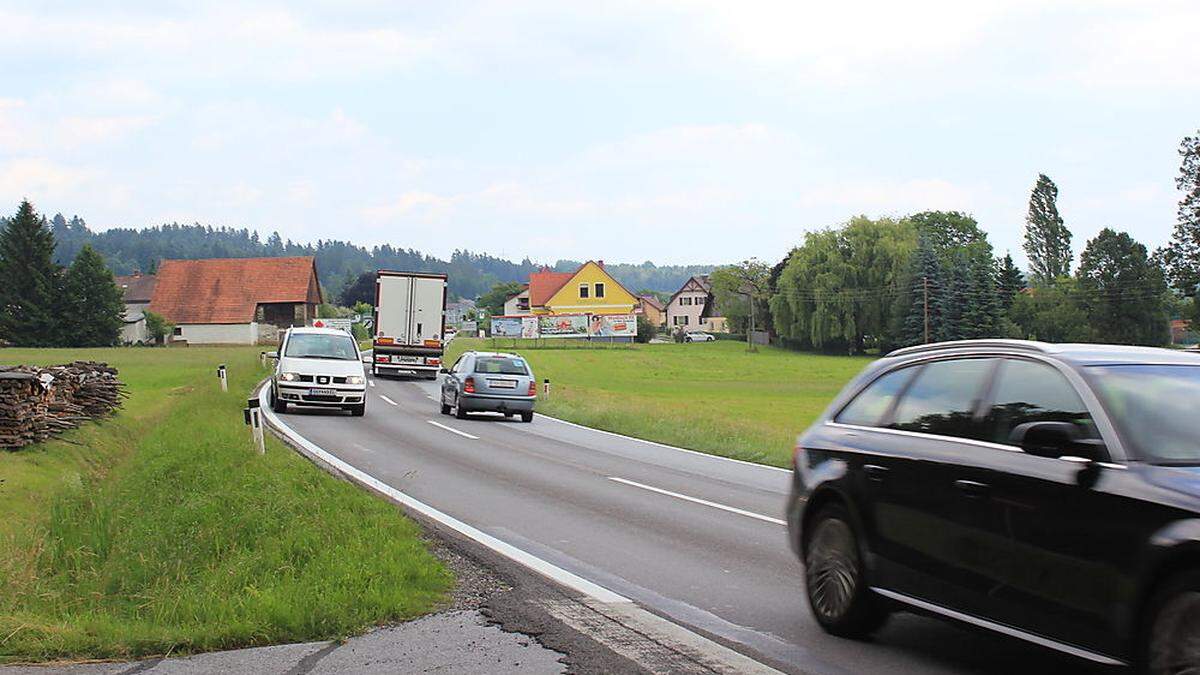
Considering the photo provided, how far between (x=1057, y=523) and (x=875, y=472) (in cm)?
149

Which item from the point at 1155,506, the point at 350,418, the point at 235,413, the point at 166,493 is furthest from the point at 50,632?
the point at 350,418

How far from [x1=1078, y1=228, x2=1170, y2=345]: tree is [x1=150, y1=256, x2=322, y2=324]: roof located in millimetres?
64278

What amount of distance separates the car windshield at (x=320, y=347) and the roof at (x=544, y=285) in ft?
386

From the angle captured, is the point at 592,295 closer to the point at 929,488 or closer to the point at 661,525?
the point at 661,525

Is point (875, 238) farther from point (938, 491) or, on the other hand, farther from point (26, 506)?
point (938, 491)

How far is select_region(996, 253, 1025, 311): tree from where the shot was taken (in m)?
86.1

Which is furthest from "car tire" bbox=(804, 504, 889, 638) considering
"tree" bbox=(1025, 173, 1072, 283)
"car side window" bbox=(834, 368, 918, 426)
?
"tree" bbox=(1025, 173, 1072, 283)

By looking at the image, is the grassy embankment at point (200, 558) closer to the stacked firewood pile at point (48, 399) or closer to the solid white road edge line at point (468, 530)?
the solid white road edge line at point (468, 530)

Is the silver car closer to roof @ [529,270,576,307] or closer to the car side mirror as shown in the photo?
the car side mirror

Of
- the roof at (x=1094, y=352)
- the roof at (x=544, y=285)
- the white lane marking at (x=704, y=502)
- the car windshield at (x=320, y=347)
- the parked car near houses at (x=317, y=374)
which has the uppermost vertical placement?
the roof at (x=544, y=285)

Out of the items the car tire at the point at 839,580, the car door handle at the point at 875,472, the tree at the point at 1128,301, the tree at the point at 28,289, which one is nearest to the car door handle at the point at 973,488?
the car door handle at the point at 875,472

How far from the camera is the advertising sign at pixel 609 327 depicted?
11250 cm

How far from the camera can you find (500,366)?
3020cm

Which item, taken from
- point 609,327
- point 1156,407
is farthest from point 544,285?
point 1156,407
